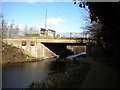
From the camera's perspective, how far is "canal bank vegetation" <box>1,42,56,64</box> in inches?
1210

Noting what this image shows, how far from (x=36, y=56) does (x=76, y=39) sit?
9.92 meters

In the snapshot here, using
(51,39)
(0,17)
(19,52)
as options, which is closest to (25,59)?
(19,52)

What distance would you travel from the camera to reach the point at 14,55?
32281 millimetres

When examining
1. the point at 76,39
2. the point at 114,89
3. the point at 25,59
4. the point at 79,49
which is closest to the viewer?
the point at 114,89

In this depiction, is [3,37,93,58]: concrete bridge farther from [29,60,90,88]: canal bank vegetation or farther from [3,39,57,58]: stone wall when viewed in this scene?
[29,60,90,88]: canal bank vegetation

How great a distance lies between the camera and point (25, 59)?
32.0m

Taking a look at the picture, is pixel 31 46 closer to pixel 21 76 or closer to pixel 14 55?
pixel 14 55

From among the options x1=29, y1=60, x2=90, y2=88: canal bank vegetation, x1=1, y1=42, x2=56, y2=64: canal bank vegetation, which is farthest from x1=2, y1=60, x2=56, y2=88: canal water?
x1=1, y1=42, x2=56, y2=64: canal bank vegetation

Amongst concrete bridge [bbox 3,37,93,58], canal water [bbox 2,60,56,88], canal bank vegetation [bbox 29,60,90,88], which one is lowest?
canal water [bbox 2,60,56,88]

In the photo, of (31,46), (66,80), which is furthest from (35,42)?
(66,80)

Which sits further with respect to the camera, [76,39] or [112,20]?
[76,39]

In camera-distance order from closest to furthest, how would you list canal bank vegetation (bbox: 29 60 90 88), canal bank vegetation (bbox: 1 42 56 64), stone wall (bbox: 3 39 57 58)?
canal bank vegetation (bbox: 29 60 90 88) < canal bank vegetation (bbox: 1 42 56 64) < stone wall (bbox: 3 39 57 58)

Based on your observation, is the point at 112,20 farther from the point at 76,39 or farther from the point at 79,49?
the point at 79,49

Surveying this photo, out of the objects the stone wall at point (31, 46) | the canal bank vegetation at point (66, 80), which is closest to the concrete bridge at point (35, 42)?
the stone wall at point (31, 46)
